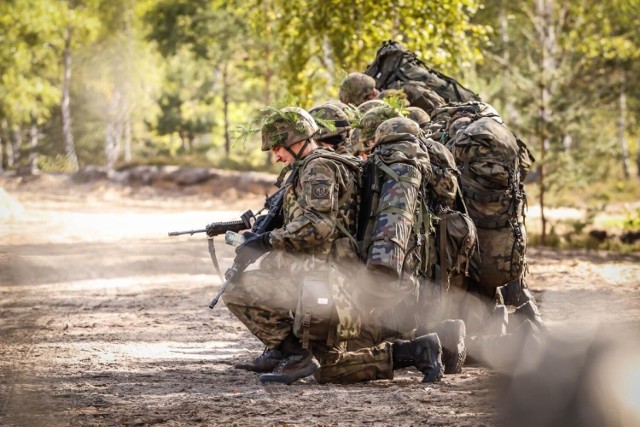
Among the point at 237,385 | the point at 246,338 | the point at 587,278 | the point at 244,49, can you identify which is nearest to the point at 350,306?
the point at 237,385

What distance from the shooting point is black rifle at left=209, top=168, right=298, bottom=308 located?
24.0 ft

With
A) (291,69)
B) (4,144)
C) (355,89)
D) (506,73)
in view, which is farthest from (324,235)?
(4,144)

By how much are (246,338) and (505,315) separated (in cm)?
238

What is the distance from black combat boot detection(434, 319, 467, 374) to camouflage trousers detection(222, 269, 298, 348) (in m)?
1.17

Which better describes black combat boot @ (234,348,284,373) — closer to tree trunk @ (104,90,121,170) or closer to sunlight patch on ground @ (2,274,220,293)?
sunlight patch on ground @ (2,274,220,293)

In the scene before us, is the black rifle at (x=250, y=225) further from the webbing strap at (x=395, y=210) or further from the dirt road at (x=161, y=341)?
the dirt road at (x=161, y=341)

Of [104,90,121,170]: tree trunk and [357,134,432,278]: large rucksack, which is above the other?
[357,134,432,278]: large rucksack

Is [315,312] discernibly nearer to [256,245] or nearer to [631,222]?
[256,245]

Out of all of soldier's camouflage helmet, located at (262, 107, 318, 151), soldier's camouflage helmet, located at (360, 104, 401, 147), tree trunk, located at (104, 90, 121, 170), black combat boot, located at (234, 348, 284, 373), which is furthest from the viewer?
tree trunk, located at (104, 90, 121, 170)

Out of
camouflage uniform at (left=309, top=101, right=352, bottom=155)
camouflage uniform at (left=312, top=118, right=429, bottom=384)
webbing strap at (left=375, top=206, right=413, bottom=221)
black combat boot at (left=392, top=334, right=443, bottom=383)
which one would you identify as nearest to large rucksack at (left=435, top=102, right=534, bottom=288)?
camouflage uniform at (left=309, top=101, right=352, bottom=155)

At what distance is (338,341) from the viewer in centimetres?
728

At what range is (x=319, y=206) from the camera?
23.0 ft

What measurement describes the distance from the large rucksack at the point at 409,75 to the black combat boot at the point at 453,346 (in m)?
4.20

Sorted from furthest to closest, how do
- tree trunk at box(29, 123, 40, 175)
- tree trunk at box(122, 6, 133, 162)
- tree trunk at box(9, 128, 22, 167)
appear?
tree trunk at box(9, 128, 22, 167)
tree trunk at box(29, 123, 40, 175)
tree trunk at box(122, 6, 133, 162)
